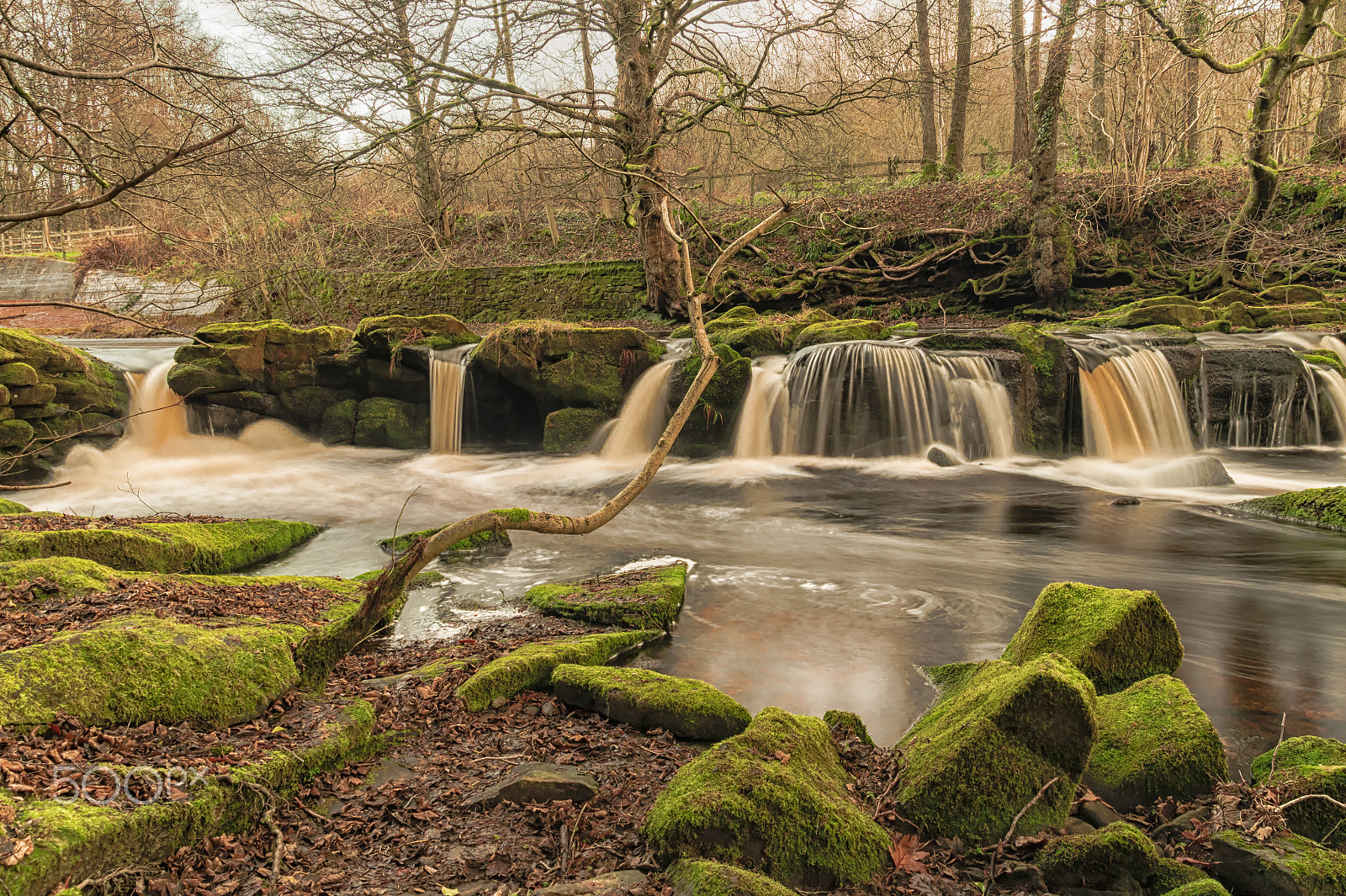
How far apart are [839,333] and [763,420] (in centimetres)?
229

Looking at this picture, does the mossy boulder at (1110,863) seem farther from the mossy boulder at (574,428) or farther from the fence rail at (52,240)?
the fence rail at (52,240)

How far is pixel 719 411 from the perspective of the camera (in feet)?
43.1

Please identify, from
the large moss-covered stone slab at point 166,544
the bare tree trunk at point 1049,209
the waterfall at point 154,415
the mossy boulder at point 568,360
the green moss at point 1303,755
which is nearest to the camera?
the green moss at point 1303,755

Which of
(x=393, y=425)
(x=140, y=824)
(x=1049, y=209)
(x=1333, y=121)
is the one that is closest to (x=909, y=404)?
(x=1049, y=209)

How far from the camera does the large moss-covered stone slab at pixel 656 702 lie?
376 centimetres

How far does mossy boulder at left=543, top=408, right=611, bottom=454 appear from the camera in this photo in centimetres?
1392

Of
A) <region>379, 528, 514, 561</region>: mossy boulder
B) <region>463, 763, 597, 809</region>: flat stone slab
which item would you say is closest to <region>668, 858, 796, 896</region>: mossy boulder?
<region>463, 763, 597, 809</region>: flat stone slab

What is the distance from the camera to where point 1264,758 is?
3420mm

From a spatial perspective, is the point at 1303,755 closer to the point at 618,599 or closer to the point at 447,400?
the point at 618,599

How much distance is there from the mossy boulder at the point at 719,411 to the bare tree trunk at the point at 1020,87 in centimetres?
757

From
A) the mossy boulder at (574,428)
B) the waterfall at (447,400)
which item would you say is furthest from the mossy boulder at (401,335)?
the mossy boulder at (574,428)

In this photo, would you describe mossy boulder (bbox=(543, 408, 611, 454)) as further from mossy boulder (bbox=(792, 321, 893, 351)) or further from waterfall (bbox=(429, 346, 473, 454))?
mossy boulder (bbox=(792, 321, 893, 351))

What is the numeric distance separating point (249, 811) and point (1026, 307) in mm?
18585

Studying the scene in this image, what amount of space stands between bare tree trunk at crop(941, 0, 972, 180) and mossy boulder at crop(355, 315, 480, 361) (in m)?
11.4
